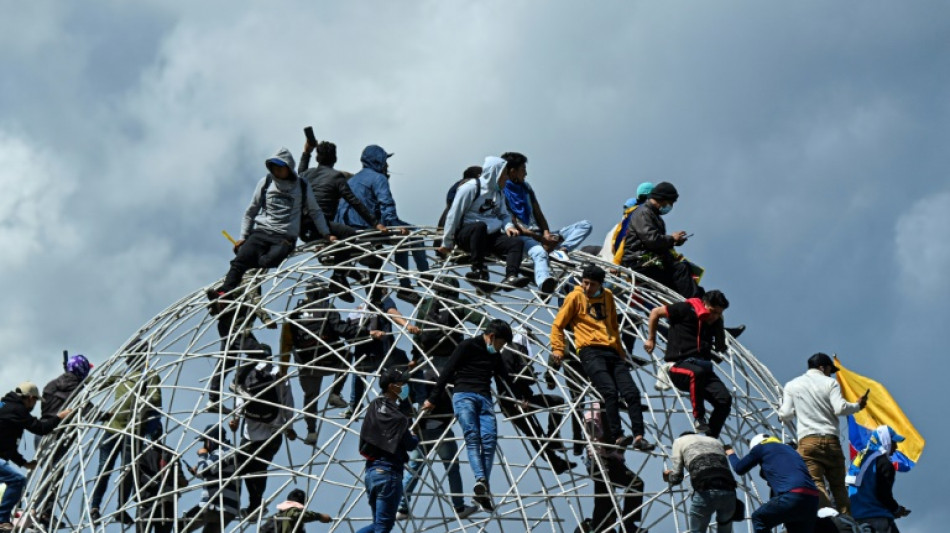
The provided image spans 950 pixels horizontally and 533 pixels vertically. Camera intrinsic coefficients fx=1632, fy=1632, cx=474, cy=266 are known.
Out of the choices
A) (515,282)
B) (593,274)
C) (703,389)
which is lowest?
(703,389)

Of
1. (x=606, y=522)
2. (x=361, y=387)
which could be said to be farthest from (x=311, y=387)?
(x=606, y=522)

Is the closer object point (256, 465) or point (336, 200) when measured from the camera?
point (256, 465)

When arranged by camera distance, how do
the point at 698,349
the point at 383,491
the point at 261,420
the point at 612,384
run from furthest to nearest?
the point at 261,420
the point at 698,349
the point at 612,384
the point at 383,491

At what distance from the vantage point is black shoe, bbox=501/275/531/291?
74.9 feet

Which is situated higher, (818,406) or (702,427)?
(818,406)

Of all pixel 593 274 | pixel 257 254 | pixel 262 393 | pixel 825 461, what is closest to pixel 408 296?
pixel 257 254

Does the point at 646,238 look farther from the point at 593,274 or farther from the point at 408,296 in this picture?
the point at 408,296

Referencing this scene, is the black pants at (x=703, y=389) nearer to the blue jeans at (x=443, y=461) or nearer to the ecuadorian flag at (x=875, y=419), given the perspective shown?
the blue jeans at (x=443, y=461)

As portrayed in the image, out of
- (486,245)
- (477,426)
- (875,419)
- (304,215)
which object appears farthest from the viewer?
(875,419)

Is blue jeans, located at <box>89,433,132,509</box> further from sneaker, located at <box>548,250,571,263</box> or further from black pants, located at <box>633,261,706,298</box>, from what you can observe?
black pants, located at <box>633,261,706,298</box>

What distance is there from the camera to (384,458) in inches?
779

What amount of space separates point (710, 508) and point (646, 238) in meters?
5.39

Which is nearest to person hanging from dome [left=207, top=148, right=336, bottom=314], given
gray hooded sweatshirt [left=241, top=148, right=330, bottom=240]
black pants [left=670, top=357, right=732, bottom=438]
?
gray hooded sweatshirt [left=241, top=148, right=330, bottom=240]

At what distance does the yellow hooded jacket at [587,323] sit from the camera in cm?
2122
